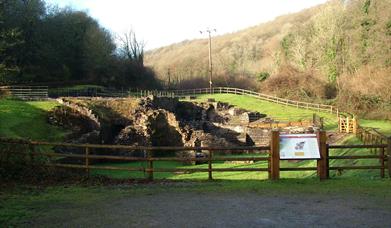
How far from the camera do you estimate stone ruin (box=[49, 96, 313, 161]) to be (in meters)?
33.7

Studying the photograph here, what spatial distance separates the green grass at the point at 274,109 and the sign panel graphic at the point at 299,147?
91.1ft

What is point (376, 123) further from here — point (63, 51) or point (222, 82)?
point (63, 51)

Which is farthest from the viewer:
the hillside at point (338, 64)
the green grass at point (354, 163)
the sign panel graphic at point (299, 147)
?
the hillside at point (338, 64)

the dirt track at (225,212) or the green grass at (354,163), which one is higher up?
the dirt track at (225,212)

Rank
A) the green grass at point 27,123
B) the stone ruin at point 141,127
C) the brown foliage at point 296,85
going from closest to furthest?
the green grass at point 27,123, the stone ruin at point 141,127, the brown foliage at point 296,85

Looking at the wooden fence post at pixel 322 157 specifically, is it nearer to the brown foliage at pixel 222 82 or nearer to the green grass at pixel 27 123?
the green grass at pixel 27 123

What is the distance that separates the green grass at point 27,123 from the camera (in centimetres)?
2750

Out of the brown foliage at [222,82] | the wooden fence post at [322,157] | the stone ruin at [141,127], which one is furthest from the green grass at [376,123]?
the brown foliage at [222,82]

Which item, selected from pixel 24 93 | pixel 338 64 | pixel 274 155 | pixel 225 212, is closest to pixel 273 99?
pixel 338 64

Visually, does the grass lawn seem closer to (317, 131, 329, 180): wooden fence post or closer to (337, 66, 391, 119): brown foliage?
(337, 66, 391, 119): brown foliage

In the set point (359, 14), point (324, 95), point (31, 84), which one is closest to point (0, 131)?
point (31, 84)

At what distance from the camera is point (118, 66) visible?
6931 cm

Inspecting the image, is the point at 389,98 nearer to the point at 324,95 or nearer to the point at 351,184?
the point at 324,95

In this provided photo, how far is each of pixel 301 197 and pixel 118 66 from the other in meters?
61.7
